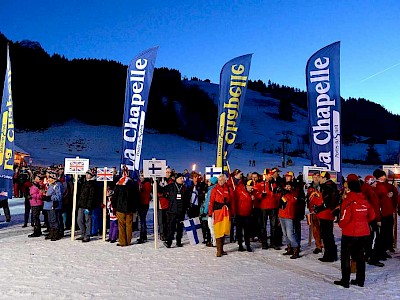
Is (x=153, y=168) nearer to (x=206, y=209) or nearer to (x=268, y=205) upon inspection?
(x=206, y=209)

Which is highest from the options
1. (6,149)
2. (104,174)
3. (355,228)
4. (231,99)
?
(231,99)

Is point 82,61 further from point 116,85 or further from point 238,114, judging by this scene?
point 238,114

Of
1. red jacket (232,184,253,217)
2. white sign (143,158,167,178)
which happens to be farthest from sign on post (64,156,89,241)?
red jacket (232,184,253,217)

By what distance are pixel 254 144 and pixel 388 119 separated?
10205 centimetres

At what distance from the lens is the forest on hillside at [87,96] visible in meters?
70.6

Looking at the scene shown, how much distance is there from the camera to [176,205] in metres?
9.58

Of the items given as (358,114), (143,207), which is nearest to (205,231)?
(143,207)

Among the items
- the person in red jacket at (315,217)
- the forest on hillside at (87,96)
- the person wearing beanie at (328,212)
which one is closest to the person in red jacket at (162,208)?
the person in red jacket at (315,217)

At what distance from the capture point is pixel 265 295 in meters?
5.93

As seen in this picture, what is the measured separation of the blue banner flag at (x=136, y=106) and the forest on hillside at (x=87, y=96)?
59.1 metres

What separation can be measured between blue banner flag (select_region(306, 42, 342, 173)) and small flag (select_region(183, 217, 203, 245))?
373 centimetres

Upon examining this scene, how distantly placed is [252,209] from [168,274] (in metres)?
3.57

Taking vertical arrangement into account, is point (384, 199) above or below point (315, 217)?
above

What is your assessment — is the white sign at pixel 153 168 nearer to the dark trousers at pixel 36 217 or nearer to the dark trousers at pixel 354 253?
the dark trousers at pixel 36 217
